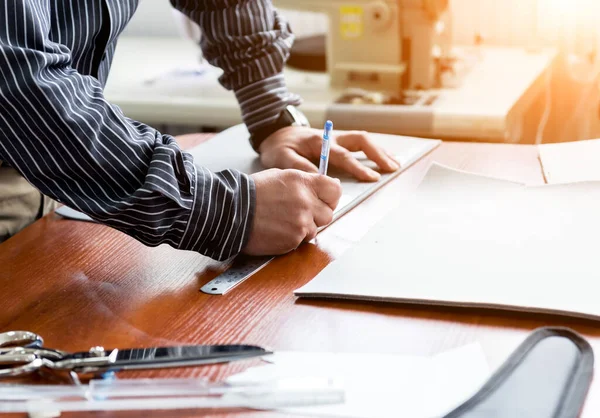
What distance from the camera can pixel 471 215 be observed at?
99 cm

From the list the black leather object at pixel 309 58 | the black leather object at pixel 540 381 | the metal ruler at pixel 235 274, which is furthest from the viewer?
the black leather object at pixel 309 58

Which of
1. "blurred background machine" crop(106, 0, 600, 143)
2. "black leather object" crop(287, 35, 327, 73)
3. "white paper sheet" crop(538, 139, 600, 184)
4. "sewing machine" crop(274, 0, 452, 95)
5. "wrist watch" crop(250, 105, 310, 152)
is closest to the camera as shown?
"white paper sheet" crop(538, 139, 600, 184)

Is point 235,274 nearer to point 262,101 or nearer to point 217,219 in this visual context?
point 217,219

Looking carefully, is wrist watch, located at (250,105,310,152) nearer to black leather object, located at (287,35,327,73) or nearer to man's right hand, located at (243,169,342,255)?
man's right hand, located at (243,169,342,255)

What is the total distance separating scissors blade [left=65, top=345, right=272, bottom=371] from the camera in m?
0.69

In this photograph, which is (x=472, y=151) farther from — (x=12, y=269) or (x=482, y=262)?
(x=12, y=269)

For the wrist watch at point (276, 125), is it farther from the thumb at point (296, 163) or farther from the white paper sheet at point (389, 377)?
the white paper sheet at point (389, 377)

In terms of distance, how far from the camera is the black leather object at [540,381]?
0.61 meters

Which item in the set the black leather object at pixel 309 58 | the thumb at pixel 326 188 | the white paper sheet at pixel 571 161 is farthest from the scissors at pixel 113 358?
the black leather object at pixel 309 58

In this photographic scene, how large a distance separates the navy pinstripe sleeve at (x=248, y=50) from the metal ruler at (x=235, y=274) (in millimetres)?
458

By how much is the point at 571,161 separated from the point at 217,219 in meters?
0.59

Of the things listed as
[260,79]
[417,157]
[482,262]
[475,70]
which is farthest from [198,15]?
[475,70]

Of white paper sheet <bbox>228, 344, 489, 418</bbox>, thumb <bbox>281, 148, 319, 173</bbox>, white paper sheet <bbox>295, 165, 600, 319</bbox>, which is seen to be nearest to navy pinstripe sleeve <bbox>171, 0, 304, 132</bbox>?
thumb <bbox>281, 148, 319, 173</bbox>

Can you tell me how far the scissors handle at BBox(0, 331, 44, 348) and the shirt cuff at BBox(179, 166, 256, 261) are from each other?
8.7 inches
